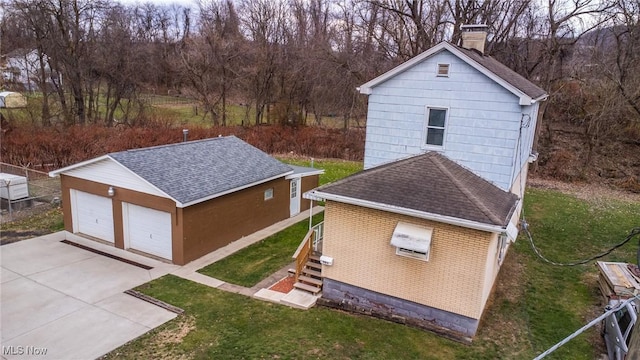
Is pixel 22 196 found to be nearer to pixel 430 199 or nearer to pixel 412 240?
pixel 412 240

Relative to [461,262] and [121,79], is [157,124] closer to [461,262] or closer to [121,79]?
[121,79]

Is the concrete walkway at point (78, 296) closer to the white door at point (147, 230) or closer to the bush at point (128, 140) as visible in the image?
the white door at point (147, 230)

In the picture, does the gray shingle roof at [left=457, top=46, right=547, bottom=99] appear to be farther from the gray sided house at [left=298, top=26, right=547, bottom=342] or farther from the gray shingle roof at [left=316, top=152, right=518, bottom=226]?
the gray shingle roof at [left=316, top=152, right=518, bottom=226]

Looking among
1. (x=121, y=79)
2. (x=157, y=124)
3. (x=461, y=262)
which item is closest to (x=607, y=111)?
(x=461, y=262)

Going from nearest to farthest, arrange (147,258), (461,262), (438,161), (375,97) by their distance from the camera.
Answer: (461,262) < (438,161) < (375,97) < (147,258)

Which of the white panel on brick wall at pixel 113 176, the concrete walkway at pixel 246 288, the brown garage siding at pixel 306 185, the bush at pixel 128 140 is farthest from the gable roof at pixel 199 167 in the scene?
the bush at pixel 128 140

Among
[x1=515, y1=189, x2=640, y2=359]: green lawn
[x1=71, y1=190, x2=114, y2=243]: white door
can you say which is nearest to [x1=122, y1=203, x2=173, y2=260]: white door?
[x1=71, y1=190, x2=114, y2=243]: white door
